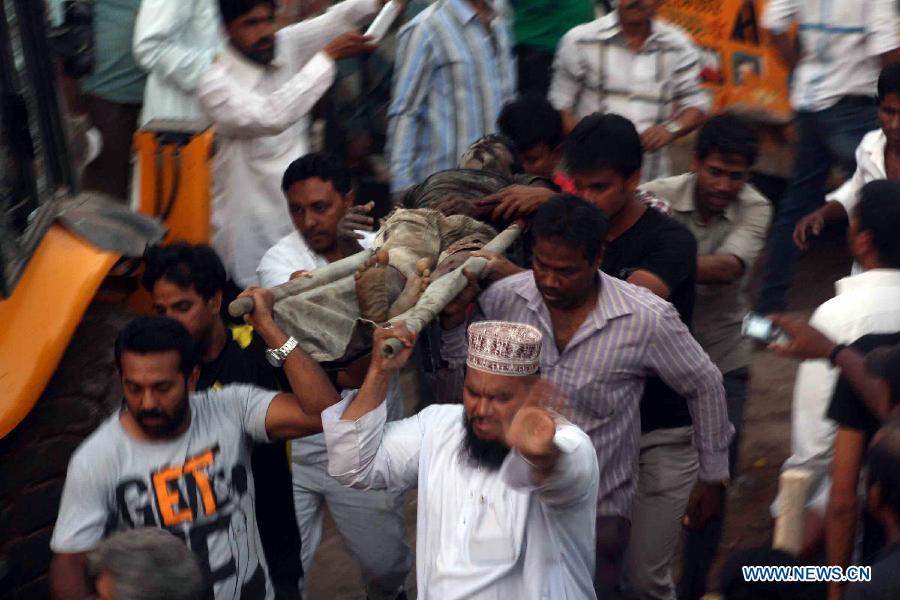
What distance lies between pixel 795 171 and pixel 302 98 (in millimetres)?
2300

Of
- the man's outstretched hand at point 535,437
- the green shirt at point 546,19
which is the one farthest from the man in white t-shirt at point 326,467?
the green shirt at point 546,19

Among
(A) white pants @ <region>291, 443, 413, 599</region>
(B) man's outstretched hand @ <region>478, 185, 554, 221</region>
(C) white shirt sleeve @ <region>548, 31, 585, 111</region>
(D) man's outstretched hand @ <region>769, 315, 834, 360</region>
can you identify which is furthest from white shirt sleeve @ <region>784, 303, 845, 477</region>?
(C) white shirt sleeve @ <region>548, 31, 585, 111</region>

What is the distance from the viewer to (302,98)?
229 inches

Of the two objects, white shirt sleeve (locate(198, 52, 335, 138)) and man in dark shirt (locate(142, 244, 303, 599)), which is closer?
man in dark shirt (locate(142, 244, 303, 599))

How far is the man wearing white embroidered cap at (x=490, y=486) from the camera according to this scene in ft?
11.5

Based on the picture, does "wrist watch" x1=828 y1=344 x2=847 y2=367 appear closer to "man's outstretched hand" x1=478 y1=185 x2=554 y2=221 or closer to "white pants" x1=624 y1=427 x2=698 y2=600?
"white pants" x1=624 y1=427 x2=698 y2=600

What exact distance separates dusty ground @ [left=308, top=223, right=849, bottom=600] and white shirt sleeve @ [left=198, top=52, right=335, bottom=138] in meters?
1.63

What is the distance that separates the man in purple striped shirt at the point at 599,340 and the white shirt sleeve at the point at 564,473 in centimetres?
70

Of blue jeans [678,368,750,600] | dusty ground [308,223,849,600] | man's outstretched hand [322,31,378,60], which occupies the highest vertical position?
man's outstretched hand [322,31,378,60]

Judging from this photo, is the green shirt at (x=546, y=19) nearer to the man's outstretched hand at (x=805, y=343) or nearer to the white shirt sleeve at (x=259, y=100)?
the white shirt sleeve at (x=259, y=100)

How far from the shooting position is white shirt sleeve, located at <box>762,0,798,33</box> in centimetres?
636

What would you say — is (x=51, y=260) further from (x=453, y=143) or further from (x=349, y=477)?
(x=453, y=143)

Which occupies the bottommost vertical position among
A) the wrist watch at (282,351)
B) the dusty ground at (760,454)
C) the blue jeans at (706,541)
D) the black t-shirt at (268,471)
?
the dusty ground at (760,454)

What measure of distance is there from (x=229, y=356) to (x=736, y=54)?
4.71m
